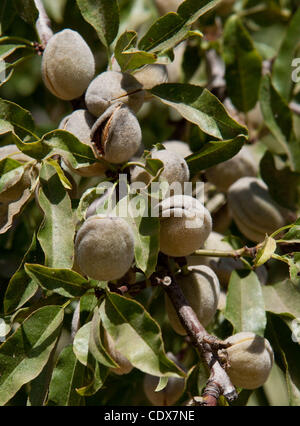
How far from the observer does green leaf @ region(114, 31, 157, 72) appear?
3.44 feet

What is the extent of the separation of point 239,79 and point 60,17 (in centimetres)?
56

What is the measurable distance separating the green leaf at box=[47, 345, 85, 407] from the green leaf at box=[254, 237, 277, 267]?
339 mm

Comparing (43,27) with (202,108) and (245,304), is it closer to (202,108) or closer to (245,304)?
(202,108)

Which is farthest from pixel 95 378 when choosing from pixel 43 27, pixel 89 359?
pixel 43 27

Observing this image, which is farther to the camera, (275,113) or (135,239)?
(275,113)

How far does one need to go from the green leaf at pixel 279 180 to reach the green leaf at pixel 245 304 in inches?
11.9

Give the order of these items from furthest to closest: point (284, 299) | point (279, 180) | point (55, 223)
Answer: point (279, 180)
point (284, 299)
point (55, 223)

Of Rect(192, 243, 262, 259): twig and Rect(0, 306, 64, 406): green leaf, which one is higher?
Rect(0, 306, 64, 406): green leaf

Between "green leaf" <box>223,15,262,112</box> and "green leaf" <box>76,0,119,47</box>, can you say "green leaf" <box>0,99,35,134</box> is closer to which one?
"green leaf" <box>76,0,119,47</box>

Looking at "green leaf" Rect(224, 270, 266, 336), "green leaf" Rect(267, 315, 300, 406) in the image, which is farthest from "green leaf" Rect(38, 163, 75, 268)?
"green leaf" Rect(267, 315, 300, 406)

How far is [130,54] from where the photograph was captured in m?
1.07

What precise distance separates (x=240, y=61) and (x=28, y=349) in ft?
2.83

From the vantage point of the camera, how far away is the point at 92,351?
0.90 m

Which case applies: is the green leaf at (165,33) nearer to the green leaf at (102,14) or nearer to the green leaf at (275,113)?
the green leaf at (102,14)
